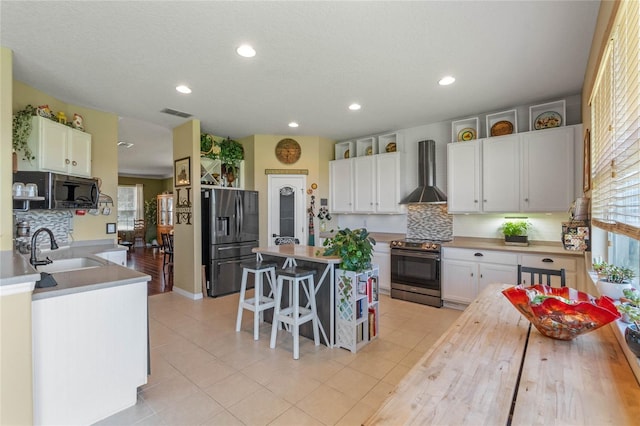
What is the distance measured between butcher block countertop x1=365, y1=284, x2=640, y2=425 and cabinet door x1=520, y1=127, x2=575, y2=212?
97.8 inches

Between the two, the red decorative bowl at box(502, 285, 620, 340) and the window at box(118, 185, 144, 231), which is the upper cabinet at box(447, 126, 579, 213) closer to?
the red decorative bowl at box(502, 285, 620, 340)

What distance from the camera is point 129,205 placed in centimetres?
1056

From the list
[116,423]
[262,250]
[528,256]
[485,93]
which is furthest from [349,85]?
[116,423]

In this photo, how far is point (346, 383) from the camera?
2.32 m

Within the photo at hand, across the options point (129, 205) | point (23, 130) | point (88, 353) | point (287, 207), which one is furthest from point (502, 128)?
point (129, 205)

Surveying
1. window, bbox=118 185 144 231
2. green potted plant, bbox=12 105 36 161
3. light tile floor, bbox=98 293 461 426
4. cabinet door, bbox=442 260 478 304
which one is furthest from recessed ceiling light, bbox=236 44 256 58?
window, bbox=118 185 144 231

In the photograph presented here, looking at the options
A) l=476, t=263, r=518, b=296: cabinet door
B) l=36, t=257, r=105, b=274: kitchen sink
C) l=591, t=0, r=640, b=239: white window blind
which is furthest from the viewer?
l=476, t=263, r=518, b=296: cabinet door

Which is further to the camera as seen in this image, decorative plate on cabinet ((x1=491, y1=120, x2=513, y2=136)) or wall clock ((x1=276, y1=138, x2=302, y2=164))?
wall clock ((x1=276, y1=138, x2=302, y2=164))

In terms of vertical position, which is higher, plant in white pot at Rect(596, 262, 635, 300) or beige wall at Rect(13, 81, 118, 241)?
beige wall at Rect(13, 81, 118, 241)

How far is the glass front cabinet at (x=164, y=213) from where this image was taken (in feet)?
33.8

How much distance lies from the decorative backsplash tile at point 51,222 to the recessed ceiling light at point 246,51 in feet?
10.2

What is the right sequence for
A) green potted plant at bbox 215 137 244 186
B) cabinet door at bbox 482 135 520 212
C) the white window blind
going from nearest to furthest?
the white window blind, cabinet door at bbox 482 135 520 212, green potted plant at bbox 215 137 244 186

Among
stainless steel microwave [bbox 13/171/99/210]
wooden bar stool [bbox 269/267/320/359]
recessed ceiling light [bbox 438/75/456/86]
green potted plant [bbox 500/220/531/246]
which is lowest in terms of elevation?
wooden bar stool [bbox 269/267/320/359]

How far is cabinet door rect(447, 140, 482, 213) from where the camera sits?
13.2ft
